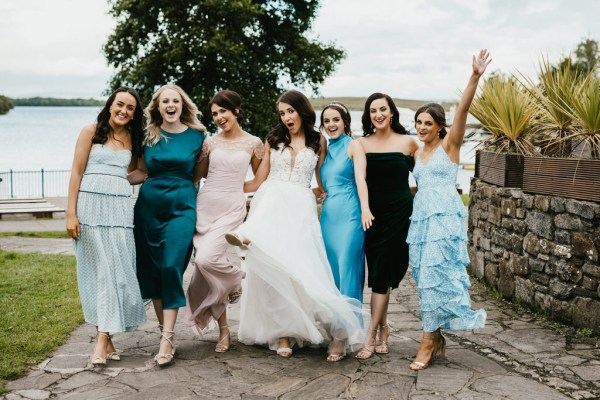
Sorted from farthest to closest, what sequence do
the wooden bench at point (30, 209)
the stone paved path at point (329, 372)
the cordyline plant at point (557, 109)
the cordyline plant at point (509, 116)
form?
1. the wooden bench at point (30, 209)
2. the cordyline plant at point (509, 116)
3. the cordyline plant at point (557, 109)
4. the stone paved path at point (329, 372)

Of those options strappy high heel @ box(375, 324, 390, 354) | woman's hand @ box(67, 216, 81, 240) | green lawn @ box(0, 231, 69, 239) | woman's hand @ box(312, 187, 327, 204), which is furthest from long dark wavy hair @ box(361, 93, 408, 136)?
green lawn @ box(0, 231, 69, 239)

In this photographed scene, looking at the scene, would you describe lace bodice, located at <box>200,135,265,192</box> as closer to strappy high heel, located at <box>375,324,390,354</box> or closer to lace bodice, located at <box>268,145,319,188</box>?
lace bodice, located at <box>268,145,319,188</box>

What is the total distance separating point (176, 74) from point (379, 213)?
16.8m

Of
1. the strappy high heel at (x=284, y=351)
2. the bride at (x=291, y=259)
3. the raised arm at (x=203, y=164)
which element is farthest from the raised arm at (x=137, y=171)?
the strappy high heel at (x=284, y=351)

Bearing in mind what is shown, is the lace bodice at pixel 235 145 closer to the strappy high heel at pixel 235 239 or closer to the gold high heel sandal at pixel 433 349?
the strappy high heel at pixel 235 239

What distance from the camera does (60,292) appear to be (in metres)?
7.52

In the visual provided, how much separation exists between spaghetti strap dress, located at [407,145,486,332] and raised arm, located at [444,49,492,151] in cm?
15

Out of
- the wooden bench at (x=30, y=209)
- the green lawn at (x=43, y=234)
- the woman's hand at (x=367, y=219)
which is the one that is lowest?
the green lawn at (x=43, y=234)

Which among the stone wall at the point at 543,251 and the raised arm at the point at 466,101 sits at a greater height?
the raised arm at the point at 466,101

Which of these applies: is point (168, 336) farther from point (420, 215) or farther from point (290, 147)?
point (420, 215)

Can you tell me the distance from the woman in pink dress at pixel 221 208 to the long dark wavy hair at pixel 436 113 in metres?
1.39

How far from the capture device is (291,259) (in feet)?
16.0

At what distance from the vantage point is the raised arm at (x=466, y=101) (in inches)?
181

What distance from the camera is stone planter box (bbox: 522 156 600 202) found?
5.59m
